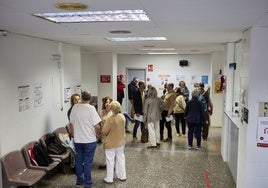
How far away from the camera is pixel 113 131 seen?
4.59 m

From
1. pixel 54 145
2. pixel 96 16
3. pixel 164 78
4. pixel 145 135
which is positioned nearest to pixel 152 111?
pixel 145 135

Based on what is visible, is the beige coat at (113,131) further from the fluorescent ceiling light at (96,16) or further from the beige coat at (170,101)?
the beige coat at (170,101)

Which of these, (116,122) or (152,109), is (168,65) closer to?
(152,109)

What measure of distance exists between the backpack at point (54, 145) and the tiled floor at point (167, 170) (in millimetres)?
452

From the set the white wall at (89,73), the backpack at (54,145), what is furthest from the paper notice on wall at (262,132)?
the white wall at (89,73)

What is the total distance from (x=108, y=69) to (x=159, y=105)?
9.58ft

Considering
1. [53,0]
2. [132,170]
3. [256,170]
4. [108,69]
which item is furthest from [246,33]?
[108,69]

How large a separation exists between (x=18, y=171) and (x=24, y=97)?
1162 mm

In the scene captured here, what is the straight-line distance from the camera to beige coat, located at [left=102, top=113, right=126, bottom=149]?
458cm

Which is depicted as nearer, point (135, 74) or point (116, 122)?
point (116, 122)

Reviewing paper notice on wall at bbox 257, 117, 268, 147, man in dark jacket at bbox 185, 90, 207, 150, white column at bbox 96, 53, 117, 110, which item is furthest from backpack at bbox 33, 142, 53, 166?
white column at bbox 96, 53, 117, 110

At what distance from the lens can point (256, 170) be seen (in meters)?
3.59

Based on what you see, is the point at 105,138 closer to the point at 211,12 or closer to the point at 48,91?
the point at 48,91

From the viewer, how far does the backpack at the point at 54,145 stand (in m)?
5.02
